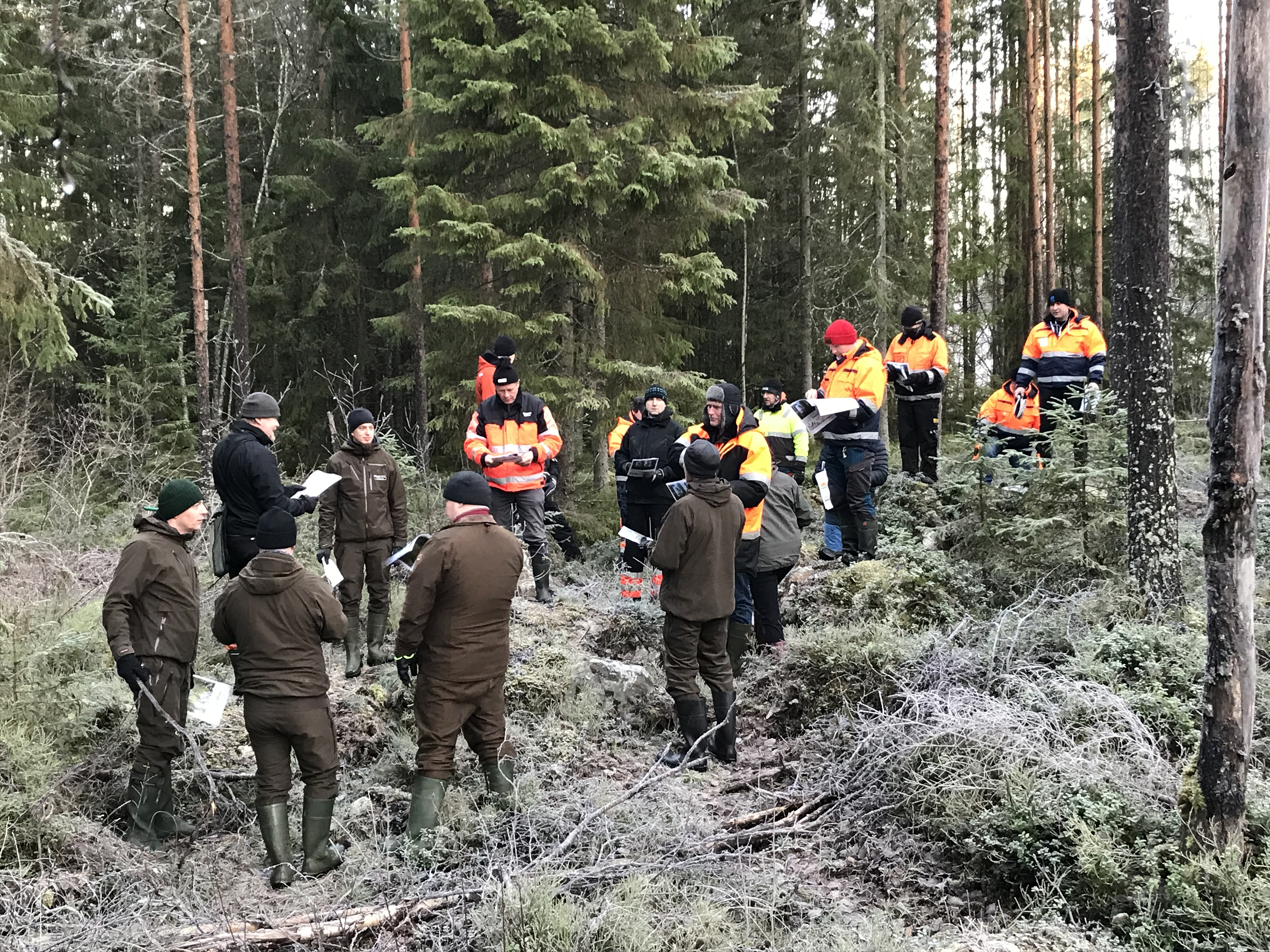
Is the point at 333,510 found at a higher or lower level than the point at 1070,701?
higher

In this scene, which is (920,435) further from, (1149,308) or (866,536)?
(1149,308)

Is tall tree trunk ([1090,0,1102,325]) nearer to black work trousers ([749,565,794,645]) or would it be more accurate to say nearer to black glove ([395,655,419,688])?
black work trousers ([749,565,794,645])

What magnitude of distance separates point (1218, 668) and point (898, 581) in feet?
11.5

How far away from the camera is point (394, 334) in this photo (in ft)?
51.6

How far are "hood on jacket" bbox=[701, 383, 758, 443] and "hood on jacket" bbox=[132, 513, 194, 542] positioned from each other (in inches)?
161

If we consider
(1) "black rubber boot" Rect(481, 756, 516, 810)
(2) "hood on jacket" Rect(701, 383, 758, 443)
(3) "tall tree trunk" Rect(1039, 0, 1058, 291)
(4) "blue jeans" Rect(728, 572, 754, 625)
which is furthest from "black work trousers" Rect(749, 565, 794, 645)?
(3) "tall tree trunk" Rect(1039, 0, 1058, 291)

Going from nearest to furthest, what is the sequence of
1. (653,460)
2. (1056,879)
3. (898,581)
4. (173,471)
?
(1056,879)
(898,581)
(653,460)
(173,471)

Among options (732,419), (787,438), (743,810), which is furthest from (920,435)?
(743,810)

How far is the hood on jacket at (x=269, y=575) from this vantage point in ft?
15.5

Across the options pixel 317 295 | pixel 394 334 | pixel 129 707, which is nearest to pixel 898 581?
pixel 129 707

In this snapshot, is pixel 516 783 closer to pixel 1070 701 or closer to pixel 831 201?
pixel 1070 701

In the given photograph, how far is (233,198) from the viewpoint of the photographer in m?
16.2

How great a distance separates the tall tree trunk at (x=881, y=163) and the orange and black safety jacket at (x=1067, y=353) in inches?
248

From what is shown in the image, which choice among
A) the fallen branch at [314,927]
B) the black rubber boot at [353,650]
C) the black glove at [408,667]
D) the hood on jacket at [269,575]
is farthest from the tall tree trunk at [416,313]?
the fallen branch at [314,927]
